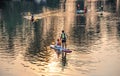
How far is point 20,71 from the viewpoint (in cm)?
3484

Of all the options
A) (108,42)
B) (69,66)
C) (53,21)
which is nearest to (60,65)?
(69,66)

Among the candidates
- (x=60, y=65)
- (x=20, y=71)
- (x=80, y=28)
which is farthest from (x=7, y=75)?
(x=80, y=28)

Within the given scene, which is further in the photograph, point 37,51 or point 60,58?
point 37,51

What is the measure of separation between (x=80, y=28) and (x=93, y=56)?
2658 cm

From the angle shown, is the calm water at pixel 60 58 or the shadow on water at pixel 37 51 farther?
the shadow on water at pixel 37 51

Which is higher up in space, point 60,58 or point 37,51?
point 37,51

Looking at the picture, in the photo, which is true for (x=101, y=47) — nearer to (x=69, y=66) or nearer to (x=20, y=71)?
(x=69, y=66)

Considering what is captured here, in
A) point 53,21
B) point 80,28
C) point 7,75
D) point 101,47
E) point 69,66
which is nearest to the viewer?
point 7,75

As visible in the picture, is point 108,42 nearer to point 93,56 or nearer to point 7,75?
point 93,56

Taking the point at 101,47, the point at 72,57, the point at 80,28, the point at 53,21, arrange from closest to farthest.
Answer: the point at 72,57 < the point at 101,47 < the point at 80,28 < the point at 53,21

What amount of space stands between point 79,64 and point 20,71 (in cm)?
573

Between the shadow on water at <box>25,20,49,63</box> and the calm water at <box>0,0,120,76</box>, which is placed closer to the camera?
the calm water at <box>0,0,120,76</box>

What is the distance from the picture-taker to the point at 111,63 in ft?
124

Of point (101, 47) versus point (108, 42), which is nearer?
point (101, 47)
